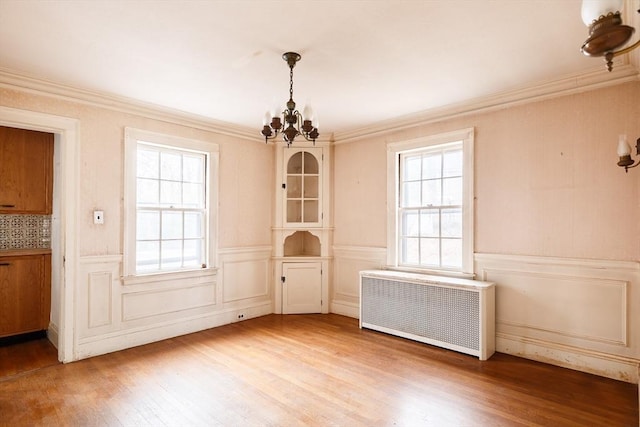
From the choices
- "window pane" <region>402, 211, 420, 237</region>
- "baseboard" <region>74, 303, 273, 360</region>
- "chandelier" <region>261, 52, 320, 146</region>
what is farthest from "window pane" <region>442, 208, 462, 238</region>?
"baseboard" <region>74, 303, 273, 360</region>

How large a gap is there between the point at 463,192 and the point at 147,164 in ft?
11.8

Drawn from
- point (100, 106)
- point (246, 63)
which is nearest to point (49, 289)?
point (100, 106)

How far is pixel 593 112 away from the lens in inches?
125

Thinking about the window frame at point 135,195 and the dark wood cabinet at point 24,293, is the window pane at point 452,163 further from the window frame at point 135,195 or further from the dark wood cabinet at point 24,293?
the dark wood cabinet at point 24,293

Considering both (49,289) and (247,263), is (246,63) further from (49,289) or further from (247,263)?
(49,289)

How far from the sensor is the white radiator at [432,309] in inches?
139

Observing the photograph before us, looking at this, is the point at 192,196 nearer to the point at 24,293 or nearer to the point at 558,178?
the point at 24,293

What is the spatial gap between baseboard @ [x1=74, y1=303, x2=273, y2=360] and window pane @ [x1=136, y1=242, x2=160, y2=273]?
2.13ft

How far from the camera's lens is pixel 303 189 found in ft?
17.5

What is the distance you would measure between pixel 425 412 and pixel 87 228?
3482mm

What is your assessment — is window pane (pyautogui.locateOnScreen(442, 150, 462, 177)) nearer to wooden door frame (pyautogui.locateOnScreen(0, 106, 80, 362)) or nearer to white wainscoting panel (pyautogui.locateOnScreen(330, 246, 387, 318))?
white wainscoting panel (pyautogui.locateOnScreen(330, 246, 387, 318))

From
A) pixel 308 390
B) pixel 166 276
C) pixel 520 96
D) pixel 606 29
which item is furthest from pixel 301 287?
pixel 606 29

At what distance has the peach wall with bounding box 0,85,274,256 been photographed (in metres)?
3.44

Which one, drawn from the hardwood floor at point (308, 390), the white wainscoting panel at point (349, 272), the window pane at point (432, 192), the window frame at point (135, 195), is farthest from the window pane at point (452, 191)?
the window frame at point (135, 195)
